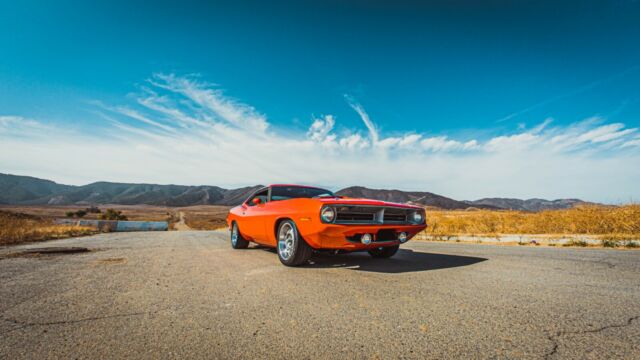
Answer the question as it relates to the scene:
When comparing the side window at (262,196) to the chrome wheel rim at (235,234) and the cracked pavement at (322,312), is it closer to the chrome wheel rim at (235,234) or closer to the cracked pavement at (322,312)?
the chrome wheel rim at (235,234)

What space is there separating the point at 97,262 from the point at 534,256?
7234 millimetres

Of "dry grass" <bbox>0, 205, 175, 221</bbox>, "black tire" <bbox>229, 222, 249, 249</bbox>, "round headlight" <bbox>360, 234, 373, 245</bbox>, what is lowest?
"dry grass" <bbox>0, 205, 175, 221</bbox>

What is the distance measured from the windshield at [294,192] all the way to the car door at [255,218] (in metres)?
0.26

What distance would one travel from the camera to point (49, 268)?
4.04m

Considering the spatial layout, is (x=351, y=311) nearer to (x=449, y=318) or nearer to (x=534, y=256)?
(x=449, y=318)

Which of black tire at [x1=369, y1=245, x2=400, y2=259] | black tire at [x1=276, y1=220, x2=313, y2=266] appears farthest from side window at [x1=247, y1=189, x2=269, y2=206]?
black tire at [x1=369, y1=245, x2=400, y2=259]

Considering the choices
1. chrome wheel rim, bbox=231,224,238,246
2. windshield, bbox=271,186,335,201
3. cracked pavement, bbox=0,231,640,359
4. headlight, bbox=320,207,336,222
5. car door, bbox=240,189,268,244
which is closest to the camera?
cracked pavement, bbox=0,231,640,359

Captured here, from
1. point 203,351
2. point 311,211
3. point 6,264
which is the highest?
point 311,211

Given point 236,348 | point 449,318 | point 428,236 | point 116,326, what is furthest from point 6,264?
point 428,236

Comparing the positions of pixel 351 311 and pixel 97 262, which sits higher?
pixel 351 311

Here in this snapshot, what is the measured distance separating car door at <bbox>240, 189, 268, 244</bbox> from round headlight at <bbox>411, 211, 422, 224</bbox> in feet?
8.44

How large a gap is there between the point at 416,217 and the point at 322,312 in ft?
9.59

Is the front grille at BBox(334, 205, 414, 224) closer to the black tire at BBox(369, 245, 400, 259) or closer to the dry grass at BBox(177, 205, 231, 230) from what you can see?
the black tire at BBox(369, 245, 400, 259)

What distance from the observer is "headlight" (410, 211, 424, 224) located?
4.71m
